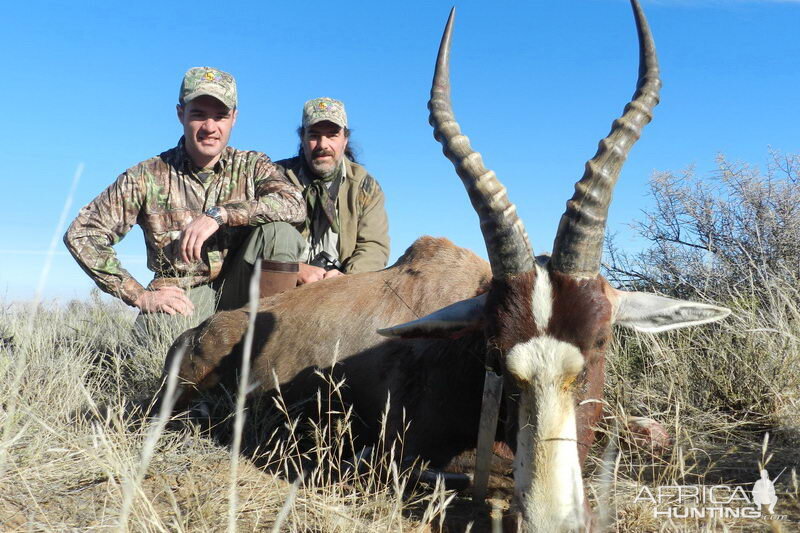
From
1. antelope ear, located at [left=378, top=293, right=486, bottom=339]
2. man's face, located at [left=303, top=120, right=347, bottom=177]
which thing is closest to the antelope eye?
antelope ear, located at [left=378, top=293, right=486, bottom=339]

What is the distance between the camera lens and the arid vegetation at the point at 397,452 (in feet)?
10.4

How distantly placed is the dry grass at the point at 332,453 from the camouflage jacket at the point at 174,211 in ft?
2.68

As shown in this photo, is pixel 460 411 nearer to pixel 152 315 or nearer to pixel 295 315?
pixel 295 315

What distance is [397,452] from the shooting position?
4.19m

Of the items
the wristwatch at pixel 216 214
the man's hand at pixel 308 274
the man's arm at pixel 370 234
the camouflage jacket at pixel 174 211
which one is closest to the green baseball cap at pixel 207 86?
the camouflage jacket at pixel 174 211

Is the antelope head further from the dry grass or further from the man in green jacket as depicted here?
the man in green jacket

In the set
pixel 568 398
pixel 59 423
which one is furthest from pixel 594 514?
pixel 59 423

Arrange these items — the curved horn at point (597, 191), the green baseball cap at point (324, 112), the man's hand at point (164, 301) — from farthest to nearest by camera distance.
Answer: the green baseball cap at point (324, 112) → the man's hand at point (164, 301) → the curved horn at point (597, 191)

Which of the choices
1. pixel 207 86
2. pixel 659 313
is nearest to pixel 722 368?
pixel 659 313

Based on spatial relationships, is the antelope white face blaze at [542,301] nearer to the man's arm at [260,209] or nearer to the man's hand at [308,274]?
the man's hand at [308,274]

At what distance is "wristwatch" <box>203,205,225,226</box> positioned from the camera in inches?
261

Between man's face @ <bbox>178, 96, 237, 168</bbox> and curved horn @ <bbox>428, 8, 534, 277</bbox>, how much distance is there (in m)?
3.58

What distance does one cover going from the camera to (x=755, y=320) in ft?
→ 17.6

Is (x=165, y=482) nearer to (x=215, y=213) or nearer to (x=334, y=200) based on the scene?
(x=215, y=213)
